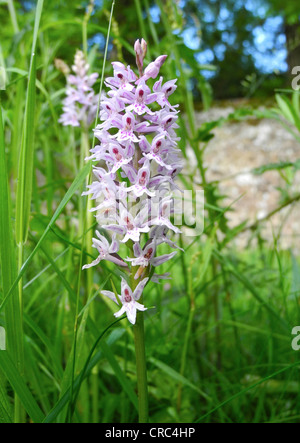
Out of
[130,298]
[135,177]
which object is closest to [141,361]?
[130,298]

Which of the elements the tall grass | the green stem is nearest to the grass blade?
the tall grass

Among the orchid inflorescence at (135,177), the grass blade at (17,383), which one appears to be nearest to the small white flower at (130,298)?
the orchid inflorescence at (135,177)

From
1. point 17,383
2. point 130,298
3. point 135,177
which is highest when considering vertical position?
point 135,177

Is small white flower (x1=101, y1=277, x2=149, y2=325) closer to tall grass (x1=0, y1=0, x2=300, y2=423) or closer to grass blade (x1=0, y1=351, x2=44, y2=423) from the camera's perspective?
tall grass (x1=0, y1=0, x2=300, y2=423)

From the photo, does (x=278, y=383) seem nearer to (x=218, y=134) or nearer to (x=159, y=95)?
(x=159, y=95)

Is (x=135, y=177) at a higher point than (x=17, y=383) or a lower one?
higher

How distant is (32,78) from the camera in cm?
58

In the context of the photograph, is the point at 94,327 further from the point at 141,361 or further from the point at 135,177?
the point at 135,177

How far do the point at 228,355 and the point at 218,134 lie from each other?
3526 mm

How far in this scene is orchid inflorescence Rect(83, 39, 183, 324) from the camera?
524mm

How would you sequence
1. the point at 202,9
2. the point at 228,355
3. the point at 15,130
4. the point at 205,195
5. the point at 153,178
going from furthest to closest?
the point at 202,9 → the point at 228,355 → the point at 205,195 → the point at 15,130 → the point at 153,178

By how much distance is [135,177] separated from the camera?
541 millimetres

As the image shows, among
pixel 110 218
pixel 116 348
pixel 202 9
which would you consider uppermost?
pixel 202 9
